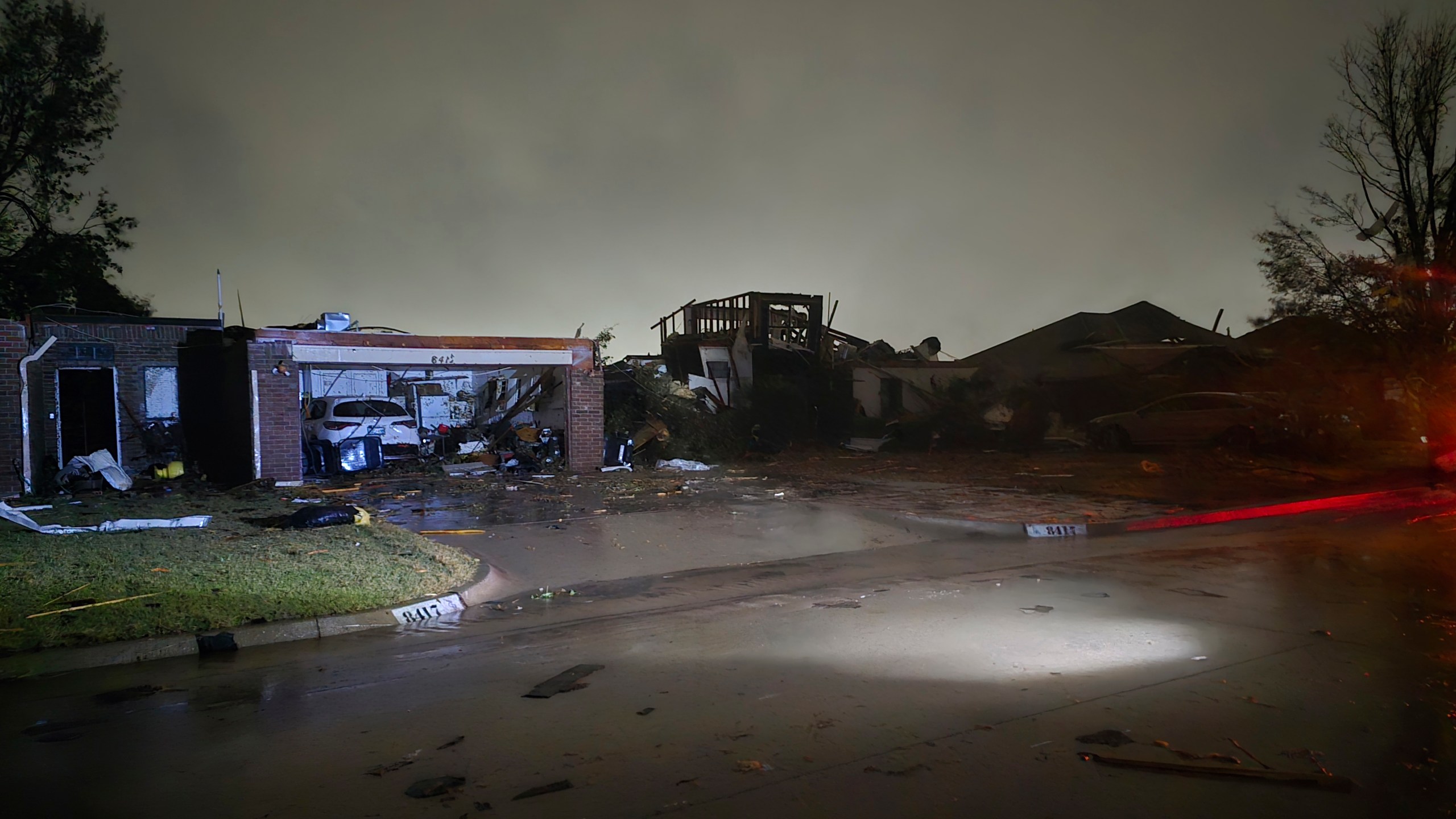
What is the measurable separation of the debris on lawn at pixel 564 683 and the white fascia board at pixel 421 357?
1323 cm

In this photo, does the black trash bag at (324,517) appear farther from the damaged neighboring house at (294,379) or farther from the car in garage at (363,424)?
the car in garage at (363,424)

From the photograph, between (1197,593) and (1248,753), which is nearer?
(1248,753)

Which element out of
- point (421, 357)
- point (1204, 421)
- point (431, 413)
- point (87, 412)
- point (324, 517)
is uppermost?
point (421, 357)

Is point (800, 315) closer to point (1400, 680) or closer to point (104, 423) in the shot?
point (104, 423)

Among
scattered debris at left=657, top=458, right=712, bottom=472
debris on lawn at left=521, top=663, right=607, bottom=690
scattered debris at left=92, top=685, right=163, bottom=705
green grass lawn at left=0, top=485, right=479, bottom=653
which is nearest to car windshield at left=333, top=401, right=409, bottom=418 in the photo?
scattered debris at left=657, top=458, right=712, bottom=472

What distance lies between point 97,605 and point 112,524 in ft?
14.4

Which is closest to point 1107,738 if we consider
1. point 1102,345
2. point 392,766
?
point 392,766

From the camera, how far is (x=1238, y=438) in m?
19.3

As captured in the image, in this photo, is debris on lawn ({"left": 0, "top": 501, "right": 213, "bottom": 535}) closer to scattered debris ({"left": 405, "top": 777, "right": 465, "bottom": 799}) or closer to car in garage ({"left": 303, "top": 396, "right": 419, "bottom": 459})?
car in garage ({"left": 303, "top": 396, "right": 419, "bottom": 459})

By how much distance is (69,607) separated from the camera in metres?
6.36

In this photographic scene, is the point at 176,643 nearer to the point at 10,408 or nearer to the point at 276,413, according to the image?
the point at 276,413

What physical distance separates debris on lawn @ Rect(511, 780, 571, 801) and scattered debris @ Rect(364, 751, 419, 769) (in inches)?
27.7

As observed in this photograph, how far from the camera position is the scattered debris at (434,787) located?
144 inches

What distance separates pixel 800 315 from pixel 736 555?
848 inches
